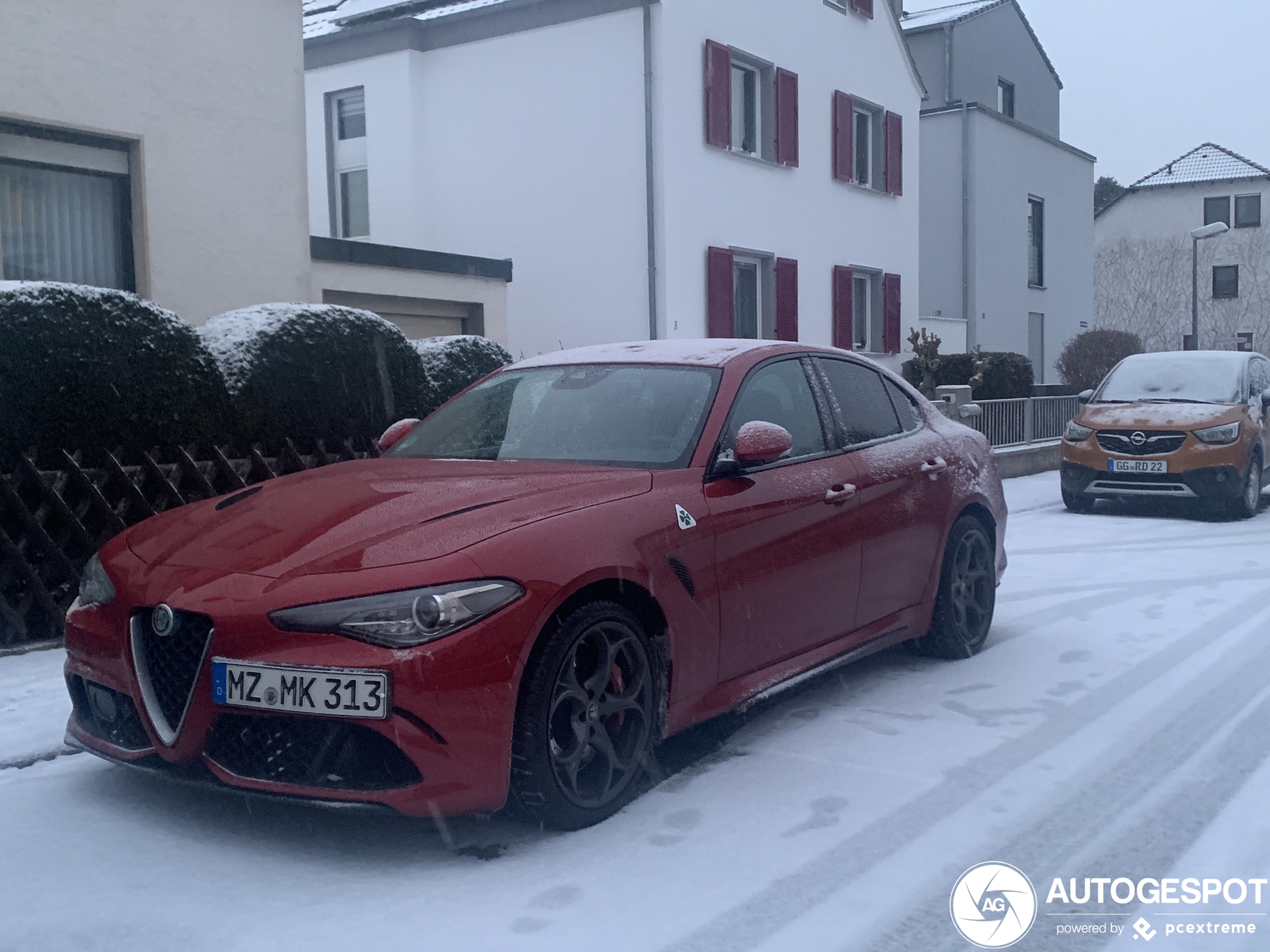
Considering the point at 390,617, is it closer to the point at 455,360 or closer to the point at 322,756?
the point at 322,756

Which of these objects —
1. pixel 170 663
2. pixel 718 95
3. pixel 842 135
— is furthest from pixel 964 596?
pixel 842 135

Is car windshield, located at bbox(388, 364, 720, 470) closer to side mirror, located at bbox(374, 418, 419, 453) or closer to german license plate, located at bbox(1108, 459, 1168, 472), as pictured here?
side mirror, located at bbox(374, 418, 419, 453)

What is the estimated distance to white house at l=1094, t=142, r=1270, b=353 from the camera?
53250mm

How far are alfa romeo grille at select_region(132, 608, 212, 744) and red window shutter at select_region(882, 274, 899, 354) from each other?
21069 millimetres

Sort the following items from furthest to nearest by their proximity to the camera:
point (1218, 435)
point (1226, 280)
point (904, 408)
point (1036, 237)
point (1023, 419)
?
1. point (1226, 280)
2. point (1036, 237)
3. point (1023, 419)
4. point (1218, 435)
5. point (904, 408)

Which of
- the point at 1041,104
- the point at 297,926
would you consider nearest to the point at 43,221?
the point at 297,926

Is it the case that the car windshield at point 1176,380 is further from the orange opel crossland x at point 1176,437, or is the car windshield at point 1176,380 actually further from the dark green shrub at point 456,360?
the dark green shrub at point 456,360

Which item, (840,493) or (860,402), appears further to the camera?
(860,402)

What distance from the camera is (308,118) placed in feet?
71.6

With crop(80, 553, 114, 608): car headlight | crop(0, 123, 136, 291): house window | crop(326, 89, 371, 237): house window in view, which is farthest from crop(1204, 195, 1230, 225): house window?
crop(80, 553, 114, 608): car headlight

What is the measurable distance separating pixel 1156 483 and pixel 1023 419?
20.3 feet

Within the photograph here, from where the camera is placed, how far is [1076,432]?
42.1 feet

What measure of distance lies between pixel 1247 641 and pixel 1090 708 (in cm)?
176

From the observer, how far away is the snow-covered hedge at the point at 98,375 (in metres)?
6.64
